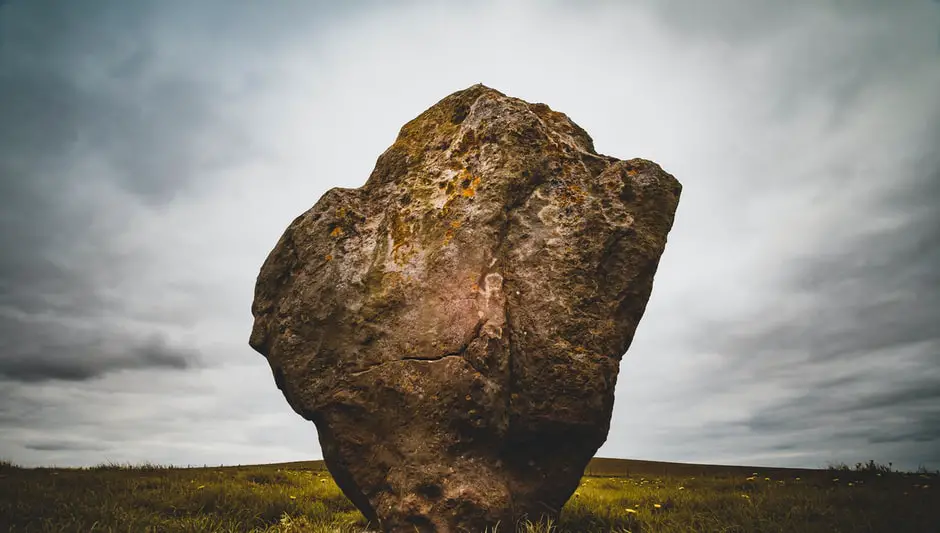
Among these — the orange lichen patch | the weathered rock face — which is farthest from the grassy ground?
the orange lichen patch

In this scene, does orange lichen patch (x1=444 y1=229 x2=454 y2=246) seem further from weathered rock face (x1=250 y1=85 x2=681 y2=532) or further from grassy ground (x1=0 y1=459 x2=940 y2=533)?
grassy ground (x1=0 y1=459 x2=940 y2=533)

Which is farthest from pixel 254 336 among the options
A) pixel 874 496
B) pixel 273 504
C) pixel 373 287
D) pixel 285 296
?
pixel 874 496

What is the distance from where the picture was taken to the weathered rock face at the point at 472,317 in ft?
18.4

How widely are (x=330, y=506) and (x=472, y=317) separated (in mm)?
4695

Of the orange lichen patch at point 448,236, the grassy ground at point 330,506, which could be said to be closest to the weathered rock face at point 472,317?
the orange lichen patch at point 448,236

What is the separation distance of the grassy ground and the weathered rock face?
995 mm

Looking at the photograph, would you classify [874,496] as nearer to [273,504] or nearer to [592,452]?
[592,452]

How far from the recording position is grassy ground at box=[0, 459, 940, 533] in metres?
5.77

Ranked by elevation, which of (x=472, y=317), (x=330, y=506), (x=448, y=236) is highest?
(x=448, y=236)

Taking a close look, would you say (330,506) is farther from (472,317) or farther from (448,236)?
(448,236)

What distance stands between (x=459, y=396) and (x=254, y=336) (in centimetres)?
→ 339

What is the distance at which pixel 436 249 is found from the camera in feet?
20.3

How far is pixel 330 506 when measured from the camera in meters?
8.12

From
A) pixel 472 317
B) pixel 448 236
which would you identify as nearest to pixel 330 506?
pixel 472 317
